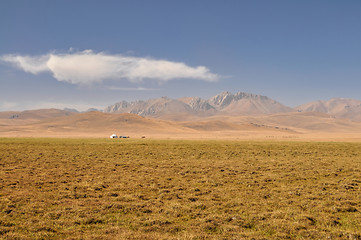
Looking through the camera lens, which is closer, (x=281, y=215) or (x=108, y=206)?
(x=281, y=215)

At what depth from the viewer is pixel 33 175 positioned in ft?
81.3

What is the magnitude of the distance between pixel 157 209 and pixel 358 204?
38.6 ft

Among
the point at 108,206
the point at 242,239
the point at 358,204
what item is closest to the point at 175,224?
the point at 242,239

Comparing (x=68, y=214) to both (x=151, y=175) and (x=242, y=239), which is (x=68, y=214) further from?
(x=151, y=175)

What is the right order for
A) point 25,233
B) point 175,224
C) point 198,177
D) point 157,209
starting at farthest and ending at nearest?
1. point 198,177
2. point 157,209
3. point 175,224
4. point 25,233

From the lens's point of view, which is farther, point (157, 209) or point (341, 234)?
point (157, 209)

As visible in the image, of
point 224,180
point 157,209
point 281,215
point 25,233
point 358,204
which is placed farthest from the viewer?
point 224,180

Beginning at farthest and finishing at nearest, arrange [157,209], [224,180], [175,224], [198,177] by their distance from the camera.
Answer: [198,177], [224,180], [157,209], [175,224]

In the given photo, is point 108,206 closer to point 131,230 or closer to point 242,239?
point 131,230

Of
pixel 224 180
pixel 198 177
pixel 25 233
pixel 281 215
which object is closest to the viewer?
pixel 25 233

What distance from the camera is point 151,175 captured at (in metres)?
25.3

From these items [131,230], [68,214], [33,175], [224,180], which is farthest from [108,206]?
[33,175]

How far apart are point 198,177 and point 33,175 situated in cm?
1538

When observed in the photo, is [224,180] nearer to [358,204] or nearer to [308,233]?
[358,204]
